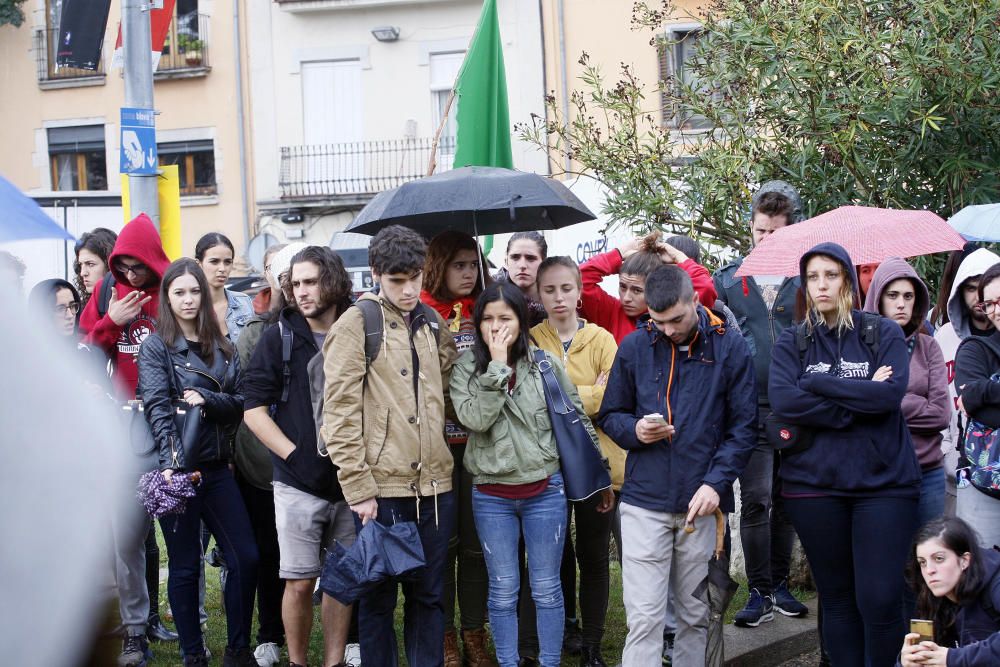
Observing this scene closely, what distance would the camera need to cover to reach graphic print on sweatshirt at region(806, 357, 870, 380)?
4875mm

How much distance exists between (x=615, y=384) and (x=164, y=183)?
504 cm

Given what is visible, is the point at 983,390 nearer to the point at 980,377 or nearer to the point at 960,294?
the point at 980,377

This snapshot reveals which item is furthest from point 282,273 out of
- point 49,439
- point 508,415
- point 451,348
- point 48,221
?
point 49,439

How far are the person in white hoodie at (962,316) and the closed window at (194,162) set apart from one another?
21.8m

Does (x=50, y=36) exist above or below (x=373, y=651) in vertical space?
above

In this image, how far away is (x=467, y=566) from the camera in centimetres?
585

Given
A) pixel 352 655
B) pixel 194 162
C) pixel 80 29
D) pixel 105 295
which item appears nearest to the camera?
pixel 352 655

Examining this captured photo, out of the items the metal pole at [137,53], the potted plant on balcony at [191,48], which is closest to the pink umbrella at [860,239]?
the metal pole at [137,53]

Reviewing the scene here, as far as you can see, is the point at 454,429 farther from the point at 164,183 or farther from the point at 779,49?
the point at 164,183

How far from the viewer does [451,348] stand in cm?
546

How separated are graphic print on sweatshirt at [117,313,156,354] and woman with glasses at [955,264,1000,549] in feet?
12.7

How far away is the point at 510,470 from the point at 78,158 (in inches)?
922

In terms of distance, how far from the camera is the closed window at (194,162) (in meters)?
25.7

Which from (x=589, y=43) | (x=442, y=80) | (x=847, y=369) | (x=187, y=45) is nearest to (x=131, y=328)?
(x=847, y=369)
